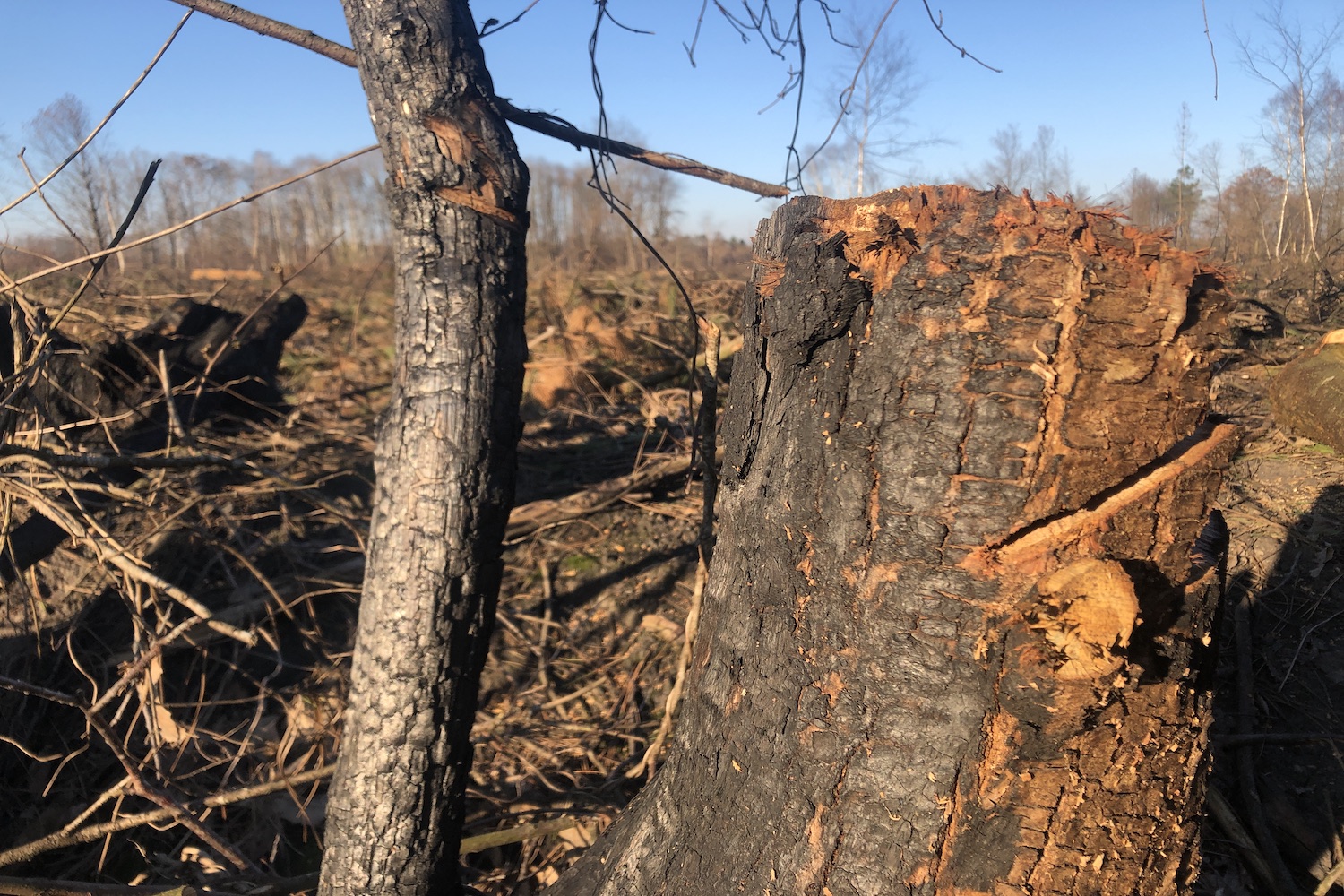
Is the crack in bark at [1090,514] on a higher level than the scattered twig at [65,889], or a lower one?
higher

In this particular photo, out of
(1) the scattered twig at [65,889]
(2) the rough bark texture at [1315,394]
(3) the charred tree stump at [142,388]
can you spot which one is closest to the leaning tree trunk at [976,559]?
(1) the scattered twig at [65,889]

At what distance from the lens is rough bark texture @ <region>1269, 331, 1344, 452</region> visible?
3.14m

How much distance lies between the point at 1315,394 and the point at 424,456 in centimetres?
355

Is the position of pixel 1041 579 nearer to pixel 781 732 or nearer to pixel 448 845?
pixel 781 732

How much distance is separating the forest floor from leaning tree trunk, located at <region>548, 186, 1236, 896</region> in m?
1.11

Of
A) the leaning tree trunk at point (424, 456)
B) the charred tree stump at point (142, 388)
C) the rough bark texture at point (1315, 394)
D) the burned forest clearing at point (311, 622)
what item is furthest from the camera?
the charred tree stump at point (142, 388)

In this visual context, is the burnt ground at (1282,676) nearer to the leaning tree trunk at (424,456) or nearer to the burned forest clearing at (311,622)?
the burned forest clearing at (311,622)

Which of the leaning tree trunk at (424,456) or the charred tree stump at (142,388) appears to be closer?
the leaning tree trunk at (424,456)

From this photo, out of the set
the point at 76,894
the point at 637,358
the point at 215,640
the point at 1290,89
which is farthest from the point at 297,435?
the point at 1290,89

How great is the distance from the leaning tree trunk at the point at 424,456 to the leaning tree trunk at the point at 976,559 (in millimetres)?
805

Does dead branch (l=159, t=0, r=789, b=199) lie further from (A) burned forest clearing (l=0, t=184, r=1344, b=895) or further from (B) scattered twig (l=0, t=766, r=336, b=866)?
(B) scattered twig (l=0, t=766, r=336, b=866)

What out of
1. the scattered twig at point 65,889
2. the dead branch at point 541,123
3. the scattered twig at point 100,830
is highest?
the dead branch at point 541,123

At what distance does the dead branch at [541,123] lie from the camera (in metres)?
1.89

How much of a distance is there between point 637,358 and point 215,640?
144 inches
